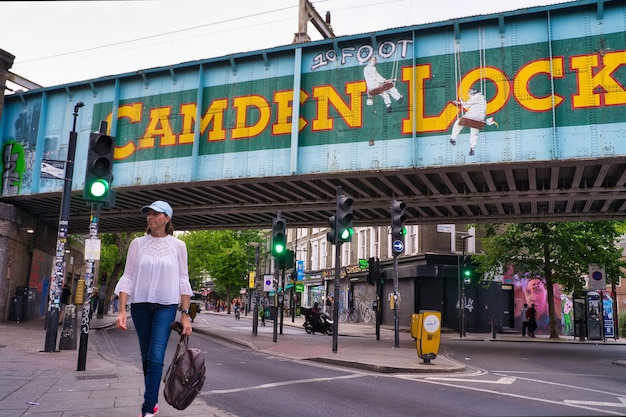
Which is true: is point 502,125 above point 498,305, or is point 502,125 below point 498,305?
above

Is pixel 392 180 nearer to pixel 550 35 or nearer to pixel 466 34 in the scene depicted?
pixel 466 34

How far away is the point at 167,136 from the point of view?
19.2 metres

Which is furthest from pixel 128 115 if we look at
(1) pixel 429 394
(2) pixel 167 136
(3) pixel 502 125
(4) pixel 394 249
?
(1) pixel 429 394

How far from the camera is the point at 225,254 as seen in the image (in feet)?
185

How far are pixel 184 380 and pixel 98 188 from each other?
17.9 feet

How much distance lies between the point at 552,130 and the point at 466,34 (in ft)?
12.3

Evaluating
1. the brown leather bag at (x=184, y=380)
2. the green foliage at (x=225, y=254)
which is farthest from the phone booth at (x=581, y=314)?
the green foliage at (x=225, y=254)

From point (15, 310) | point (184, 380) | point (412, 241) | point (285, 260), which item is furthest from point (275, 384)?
point (412, 241)

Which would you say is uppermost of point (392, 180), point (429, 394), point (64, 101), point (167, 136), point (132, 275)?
point (64, 101)

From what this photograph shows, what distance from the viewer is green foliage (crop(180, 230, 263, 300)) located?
56.9 meters

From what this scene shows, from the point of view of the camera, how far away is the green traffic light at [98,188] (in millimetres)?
8984

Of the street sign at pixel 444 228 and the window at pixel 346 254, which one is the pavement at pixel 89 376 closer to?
the street sign at pixel 444 228

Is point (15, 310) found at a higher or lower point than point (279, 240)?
lower

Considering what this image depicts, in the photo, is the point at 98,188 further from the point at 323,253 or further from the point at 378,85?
the point at 323,253
